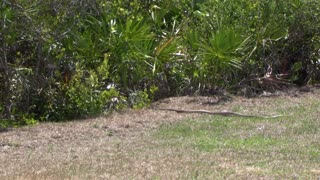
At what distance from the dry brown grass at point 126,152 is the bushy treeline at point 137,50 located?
2.22 ft

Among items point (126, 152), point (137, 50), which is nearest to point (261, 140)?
point (126, 152)

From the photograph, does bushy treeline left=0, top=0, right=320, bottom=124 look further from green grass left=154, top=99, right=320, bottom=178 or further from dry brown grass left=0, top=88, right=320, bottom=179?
green grass left=154, top=99, right=320, bottom=178

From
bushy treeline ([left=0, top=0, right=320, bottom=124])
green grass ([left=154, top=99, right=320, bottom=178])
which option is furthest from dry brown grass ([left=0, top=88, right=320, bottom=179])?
bushy treeline ([left=0, top=0, right=320, bottom=124])

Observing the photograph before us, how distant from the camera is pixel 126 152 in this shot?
371 inches

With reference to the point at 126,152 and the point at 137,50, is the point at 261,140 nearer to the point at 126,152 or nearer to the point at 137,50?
the point at 126,152

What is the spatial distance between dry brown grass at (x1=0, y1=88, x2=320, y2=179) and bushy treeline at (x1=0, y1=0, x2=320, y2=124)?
2.22ft

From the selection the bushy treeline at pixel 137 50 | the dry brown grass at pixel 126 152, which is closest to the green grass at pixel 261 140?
the dry brown grass at pixel 126 152

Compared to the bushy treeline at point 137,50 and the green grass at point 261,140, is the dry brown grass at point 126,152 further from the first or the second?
the bushy treeline at point 137,50

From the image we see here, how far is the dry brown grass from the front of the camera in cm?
827

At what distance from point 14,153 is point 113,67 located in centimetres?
366

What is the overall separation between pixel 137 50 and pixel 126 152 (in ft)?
12.2

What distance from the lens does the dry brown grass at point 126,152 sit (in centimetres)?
827

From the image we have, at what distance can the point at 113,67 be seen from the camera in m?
12.9

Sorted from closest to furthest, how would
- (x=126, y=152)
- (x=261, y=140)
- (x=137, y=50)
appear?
(x=126, y=152) → (x=261, y=140) → (x=137, y=50)
